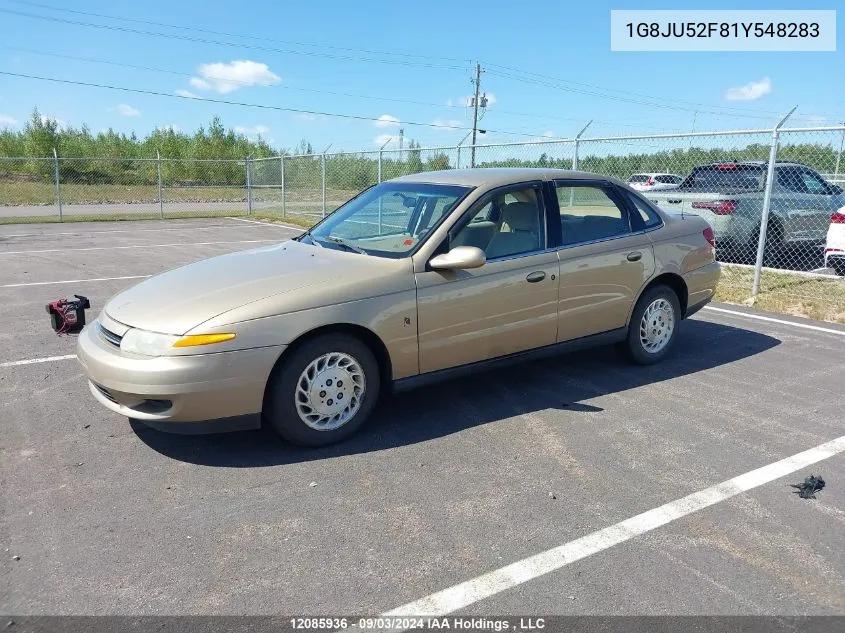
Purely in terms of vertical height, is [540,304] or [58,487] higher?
[540,304]

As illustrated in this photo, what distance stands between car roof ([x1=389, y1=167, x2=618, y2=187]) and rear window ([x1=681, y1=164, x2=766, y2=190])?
19.1 feet

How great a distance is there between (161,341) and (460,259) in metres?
1.77

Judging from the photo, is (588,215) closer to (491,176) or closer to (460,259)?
(491,176)

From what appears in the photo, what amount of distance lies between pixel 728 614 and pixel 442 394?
2635 mm

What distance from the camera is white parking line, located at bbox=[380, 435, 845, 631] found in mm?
2552

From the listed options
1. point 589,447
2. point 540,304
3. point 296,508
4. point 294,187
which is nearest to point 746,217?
point 540,304

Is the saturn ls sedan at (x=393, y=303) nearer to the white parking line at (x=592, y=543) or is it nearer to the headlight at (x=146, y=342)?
the headlight at (x=146, y=342)

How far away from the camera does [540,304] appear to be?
15.3 feet

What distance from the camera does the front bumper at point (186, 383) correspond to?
3.45m

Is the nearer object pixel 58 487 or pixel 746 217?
pixel 58 487

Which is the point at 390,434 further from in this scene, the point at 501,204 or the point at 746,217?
the point at 746,217

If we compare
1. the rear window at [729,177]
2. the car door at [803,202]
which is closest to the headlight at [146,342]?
the rear window at [729,177]

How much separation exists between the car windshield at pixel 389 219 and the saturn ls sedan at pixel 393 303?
0.06ft

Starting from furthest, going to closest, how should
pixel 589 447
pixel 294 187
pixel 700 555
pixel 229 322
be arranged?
1. pixel 294 187
2. pixel 589 447
3. pixel 229 322
4. pixel 700 555
